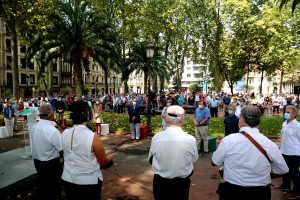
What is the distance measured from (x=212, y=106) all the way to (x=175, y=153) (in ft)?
57.4

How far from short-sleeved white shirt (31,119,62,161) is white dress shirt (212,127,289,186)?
2580 millimetres

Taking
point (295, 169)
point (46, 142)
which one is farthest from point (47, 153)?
point (295, 169)

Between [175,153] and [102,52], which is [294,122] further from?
[102,52]

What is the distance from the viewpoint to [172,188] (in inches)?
130

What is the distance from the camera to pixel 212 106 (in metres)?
20.2

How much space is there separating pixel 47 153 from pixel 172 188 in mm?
2128

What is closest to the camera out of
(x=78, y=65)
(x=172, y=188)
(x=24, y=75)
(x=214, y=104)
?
(x=172, y=188)

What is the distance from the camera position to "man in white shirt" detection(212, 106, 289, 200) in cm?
298

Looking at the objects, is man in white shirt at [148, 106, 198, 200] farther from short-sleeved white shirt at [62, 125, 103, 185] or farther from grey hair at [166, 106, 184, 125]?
short-sleeved white shirt at [62, 125, 103, 185]

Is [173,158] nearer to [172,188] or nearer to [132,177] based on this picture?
[172,188]

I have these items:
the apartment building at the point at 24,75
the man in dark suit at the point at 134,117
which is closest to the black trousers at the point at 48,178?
the man in dark suit at the point at 134,117

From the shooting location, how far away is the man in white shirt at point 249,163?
298cm

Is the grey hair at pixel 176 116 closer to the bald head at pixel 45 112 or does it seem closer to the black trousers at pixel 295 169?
the bald head at pixel 45 112

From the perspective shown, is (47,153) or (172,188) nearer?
(172,188)
